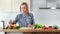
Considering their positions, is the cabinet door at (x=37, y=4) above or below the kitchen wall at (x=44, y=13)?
above

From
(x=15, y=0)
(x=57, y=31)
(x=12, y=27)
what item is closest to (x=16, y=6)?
(x=15, y=0)

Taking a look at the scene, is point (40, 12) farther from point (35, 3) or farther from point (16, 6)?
point (16, 6)

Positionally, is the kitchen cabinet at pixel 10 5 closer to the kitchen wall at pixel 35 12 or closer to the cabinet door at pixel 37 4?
the kitchen wall at pixel 35 12

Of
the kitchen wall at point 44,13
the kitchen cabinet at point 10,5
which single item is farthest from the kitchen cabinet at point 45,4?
the kitchen cabinet at point 10,5

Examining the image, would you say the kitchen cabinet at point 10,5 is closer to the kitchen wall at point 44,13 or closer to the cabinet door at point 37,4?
the cabinet door at point 37,4

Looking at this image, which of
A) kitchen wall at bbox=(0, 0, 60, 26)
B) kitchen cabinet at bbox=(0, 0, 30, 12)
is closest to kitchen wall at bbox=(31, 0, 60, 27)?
kitchen wall at bbox=(0, 0, 60, 26)

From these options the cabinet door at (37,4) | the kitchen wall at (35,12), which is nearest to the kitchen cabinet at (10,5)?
the kitchen wall at (35,12)

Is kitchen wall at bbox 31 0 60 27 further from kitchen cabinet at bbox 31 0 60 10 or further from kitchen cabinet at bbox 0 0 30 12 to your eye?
kitchen cabinet at bbox 0 0 30 12

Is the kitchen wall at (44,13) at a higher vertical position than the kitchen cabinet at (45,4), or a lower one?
lower

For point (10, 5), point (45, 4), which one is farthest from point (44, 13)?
point (10, 5)

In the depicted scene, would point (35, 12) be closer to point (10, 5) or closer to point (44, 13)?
point (44, 13)

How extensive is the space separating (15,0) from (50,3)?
92 centimetres

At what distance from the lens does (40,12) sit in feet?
13.4

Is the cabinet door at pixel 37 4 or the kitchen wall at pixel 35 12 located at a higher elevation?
the cabinet door at pixel 37 4
